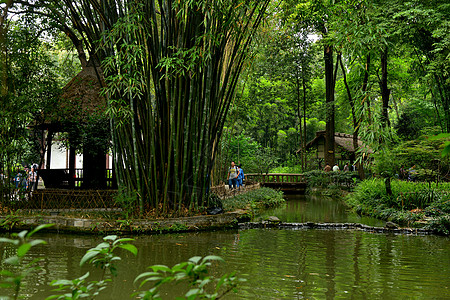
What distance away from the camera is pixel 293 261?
4414 mm

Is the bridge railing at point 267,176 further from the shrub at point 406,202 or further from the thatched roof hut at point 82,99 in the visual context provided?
the thatched roof hut at point 82,99

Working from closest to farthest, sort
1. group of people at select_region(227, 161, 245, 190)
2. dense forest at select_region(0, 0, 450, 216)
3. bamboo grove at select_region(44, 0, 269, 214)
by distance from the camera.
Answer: dense forest at select_region(0, 0, 450, 216) → bamboo grove at select_region(44, 0, 269, 214) → group of people at select_region(227, 161, 245, 190)

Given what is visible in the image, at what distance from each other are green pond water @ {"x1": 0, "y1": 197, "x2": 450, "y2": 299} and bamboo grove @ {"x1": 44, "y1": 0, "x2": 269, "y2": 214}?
0.99 m

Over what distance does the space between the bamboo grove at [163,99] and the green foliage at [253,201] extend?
2026mm

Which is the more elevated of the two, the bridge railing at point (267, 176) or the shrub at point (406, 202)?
the bridge railing at point (267, 176)

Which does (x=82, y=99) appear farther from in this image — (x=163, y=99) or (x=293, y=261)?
(x=293, y=261)

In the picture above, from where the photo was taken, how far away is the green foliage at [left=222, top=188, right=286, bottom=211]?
29.1ft

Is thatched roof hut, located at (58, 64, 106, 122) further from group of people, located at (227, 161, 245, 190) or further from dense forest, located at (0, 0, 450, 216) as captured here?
group of people, located at (227, 161, 245, 190)

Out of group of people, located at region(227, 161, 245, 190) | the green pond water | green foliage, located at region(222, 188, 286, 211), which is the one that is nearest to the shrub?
the green pond water

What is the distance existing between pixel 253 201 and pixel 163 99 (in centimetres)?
446

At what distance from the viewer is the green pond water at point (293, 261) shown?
3279 mm

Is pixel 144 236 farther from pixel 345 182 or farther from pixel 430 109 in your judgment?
pixel 430 109

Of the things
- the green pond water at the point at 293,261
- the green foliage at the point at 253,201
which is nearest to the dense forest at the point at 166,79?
the green pond water at the point at 293,261

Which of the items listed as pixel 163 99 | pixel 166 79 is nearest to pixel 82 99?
pixel 163 99
